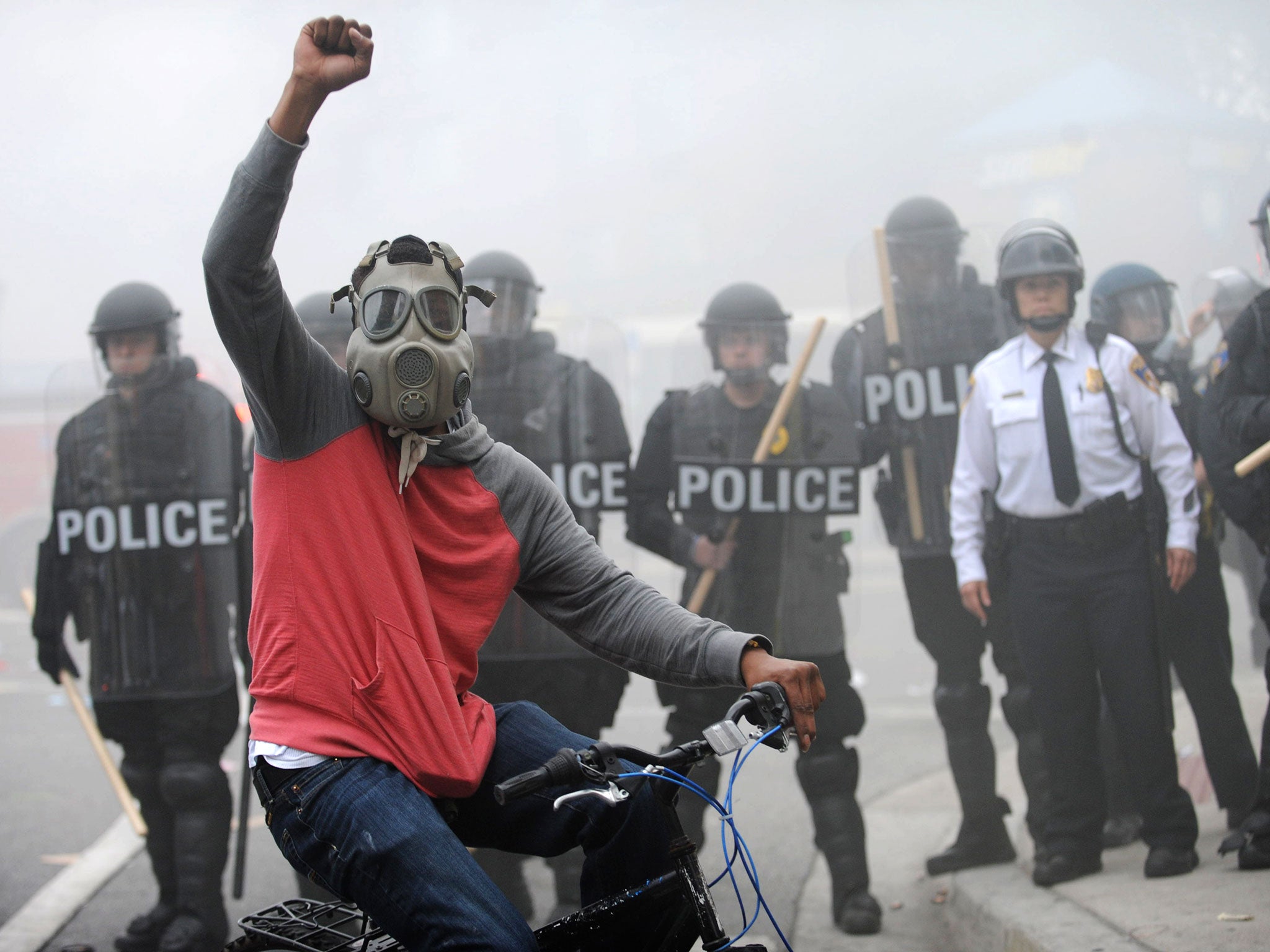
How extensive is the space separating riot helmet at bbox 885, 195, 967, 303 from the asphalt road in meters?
0.91

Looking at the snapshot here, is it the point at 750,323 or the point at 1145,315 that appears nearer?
the point at 750,323

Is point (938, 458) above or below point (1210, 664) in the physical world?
above

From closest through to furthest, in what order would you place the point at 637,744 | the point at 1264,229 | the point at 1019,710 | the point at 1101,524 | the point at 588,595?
the point at 588,595 → the point at 1101,524 → the point at 1264,229 → the point at 1019,710 → the point at 637,744

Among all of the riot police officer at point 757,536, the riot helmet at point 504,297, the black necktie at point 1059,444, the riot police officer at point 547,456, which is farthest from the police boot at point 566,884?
the black necktie at point 1059,444

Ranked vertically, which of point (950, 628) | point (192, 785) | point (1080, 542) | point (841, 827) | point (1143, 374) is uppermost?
point (1143, 374)

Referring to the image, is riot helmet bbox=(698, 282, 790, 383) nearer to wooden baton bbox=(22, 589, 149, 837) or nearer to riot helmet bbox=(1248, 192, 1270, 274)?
riot helmet bbox=(1248, 192, 1270, 274)

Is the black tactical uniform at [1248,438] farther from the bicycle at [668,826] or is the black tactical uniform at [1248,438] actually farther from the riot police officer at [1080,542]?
the bicycle at [668,826]

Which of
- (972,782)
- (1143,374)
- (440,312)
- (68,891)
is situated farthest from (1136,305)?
(68,891)

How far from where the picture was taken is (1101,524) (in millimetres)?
4227

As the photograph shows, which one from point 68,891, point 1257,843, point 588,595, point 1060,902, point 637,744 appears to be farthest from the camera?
point 637,744

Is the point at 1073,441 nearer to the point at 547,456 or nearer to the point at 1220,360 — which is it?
the point at 1220,360

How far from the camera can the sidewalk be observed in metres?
3.51

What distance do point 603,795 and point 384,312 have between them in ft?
2.89

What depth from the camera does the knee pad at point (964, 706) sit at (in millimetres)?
4844
